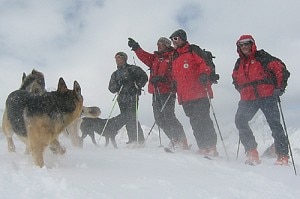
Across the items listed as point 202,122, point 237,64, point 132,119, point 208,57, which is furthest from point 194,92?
point 132,119

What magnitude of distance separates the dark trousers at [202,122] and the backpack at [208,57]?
52 centimetres

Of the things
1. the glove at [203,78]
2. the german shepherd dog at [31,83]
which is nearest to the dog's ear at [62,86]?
the german shepherd dog at [31,83]

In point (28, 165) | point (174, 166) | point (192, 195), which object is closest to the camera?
point (192, 195)

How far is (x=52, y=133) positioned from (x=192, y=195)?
2.11 metres

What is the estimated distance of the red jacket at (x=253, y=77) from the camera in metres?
6.74

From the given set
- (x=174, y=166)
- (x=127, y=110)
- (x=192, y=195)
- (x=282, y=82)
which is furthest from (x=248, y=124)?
(x=192, y=195)

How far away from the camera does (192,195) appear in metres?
3.95

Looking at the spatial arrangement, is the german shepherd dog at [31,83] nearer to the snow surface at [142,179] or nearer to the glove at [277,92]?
the snow surface at [142,179]

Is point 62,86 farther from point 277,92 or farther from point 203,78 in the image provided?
point 277,92

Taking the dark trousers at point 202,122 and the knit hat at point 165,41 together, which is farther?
the knit hat at point 165,41

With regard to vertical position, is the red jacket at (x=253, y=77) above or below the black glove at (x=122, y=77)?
below

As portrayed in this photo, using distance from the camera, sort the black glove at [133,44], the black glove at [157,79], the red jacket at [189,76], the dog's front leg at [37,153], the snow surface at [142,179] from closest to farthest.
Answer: the snow surface at [142,179] → the dog's front leg at [37,153] → the red jacket at [189,76] → the black glove at [157,79] → the black glove at [133,44]

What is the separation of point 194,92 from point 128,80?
2.02m

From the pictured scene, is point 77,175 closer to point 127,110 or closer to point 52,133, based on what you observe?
point 52,133
